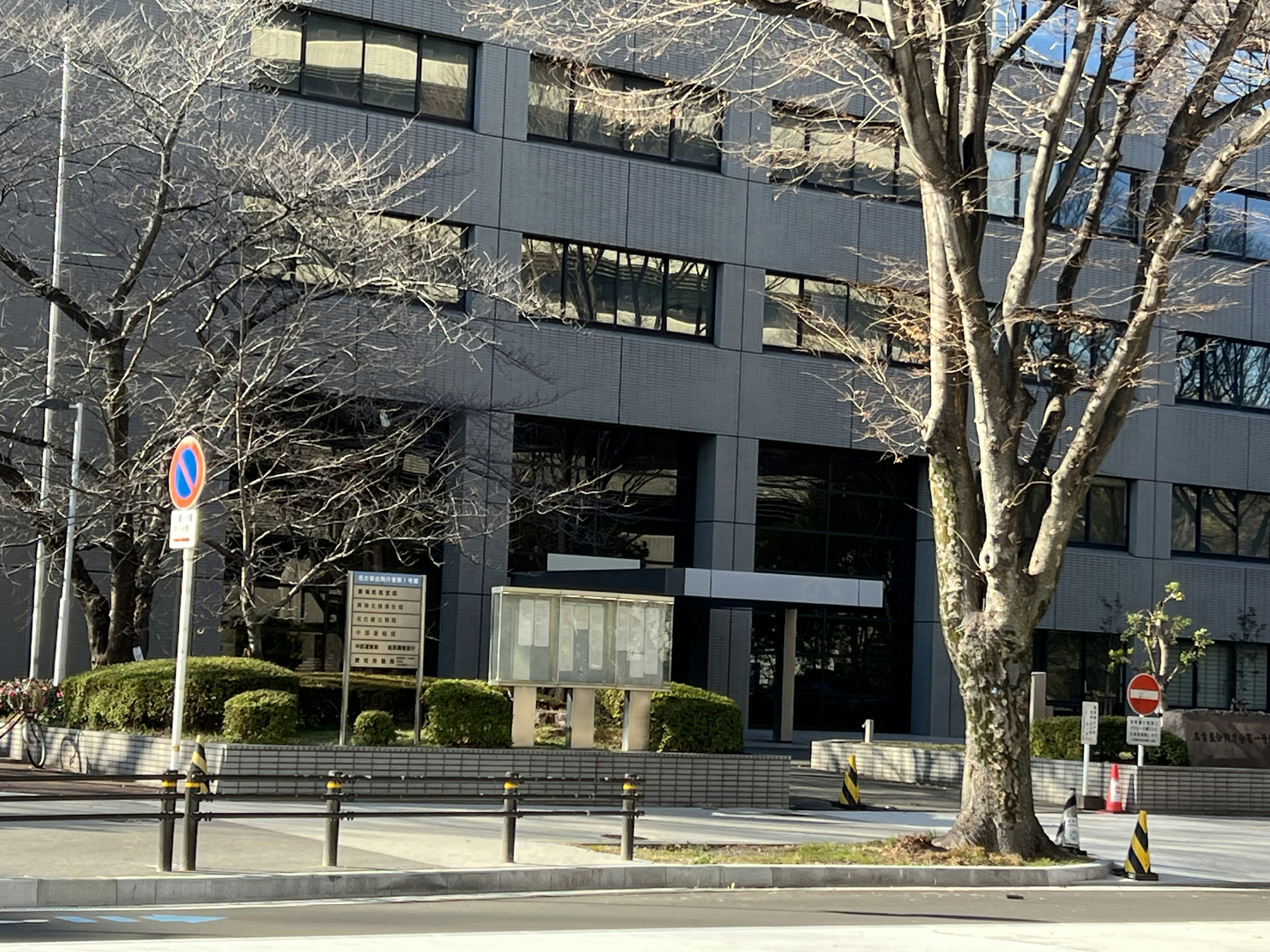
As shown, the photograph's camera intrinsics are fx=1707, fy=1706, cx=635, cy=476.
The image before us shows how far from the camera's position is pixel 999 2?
1864 centimetres

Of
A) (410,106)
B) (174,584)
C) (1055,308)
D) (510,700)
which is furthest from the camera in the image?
(410,106)

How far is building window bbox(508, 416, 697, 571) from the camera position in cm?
3331

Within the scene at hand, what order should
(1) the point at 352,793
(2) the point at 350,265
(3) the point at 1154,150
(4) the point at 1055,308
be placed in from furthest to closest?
(3) the point at 1154,150 → (2) the point at 350,265 → (4) the point at 1055,308 → (1) the point at 352,793

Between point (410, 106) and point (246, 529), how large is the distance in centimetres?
1162

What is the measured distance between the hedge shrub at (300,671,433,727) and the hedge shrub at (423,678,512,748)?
4.26 metres

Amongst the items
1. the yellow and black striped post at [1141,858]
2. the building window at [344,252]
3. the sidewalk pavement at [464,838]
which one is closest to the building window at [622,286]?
the building window at [344,252]

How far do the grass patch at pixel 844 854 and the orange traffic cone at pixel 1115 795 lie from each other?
796 centimetres

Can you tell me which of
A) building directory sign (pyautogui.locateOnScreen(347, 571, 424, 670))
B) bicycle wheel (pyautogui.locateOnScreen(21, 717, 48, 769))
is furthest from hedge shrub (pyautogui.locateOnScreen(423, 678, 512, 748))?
bicycle wheel (pyautogui.locateOnScreen(21, 717, 48, 769))

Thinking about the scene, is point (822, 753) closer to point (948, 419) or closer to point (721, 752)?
point (721, 752)

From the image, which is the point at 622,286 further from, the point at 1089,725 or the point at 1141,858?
the point at 1141,858

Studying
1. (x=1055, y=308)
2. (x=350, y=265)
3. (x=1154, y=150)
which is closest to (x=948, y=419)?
(x=1055, y=308)

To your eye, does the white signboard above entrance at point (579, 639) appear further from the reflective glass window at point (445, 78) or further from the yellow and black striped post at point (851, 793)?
the reflective glass window at point (445, 78)

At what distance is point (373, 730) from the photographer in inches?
789

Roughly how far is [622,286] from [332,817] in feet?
72.2
